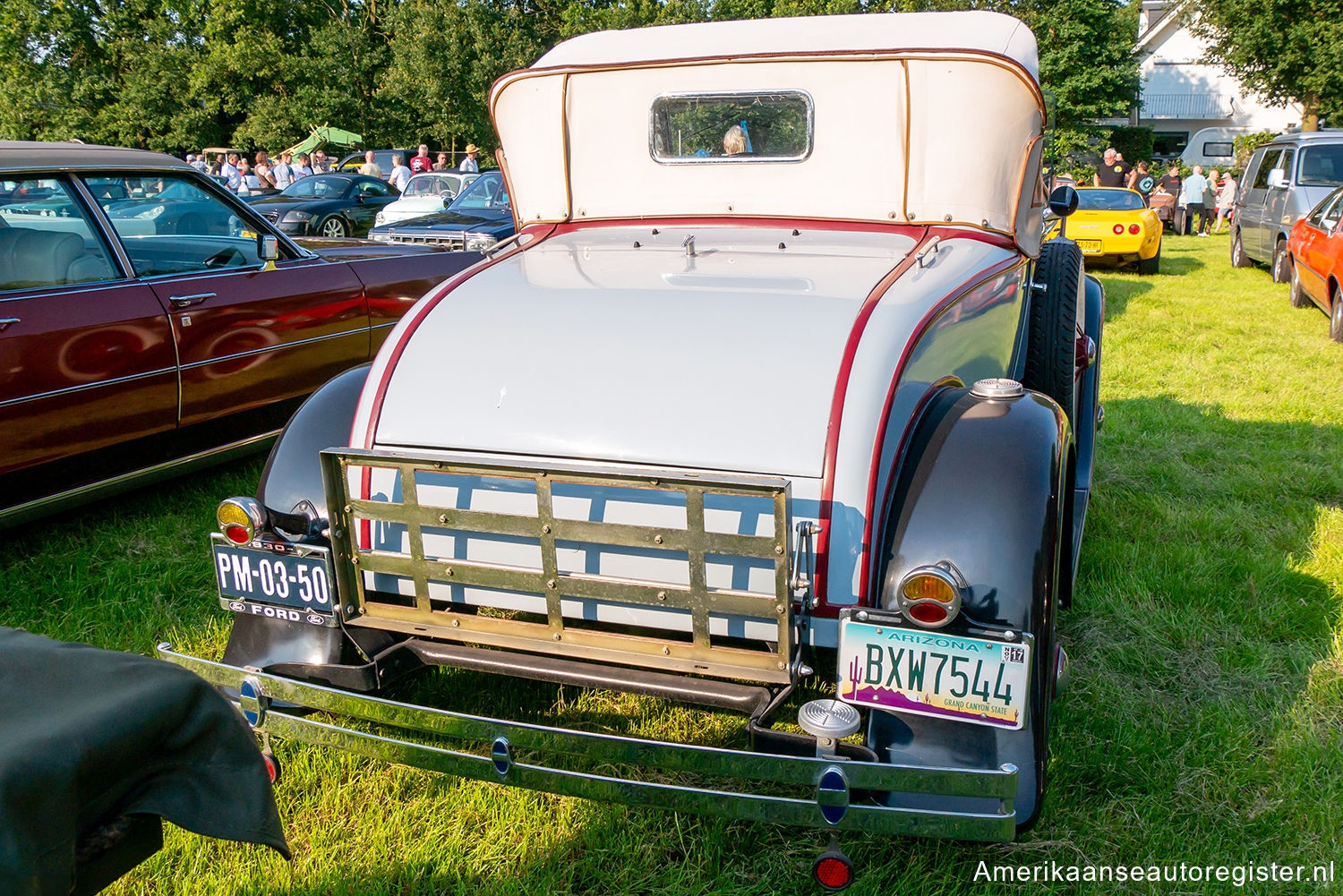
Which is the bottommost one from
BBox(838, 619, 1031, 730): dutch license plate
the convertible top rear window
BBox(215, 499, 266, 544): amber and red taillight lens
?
BBox(838, 619, 1031, 730): dutch license plate

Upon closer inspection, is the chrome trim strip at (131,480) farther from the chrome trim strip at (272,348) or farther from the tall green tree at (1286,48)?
the tall green tree at (1286,48)

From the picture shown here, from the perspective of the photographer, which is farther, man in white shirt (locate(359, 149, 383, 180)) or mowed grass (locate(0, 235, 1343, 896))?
man in white shirt (locate(359, 149, 383, 180))

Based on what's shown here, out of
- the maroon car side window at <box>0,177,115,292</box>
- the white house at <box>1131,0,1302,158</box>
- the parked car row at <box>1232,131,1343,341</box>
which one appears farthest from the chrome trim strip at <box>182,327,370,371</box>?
the white house at <box>1131,0,1302,158</box>

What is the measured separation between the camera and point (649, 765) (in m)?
2.27

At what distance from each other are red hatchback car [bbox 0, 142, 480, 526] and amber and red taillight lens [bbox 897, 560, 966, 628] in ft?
12.3

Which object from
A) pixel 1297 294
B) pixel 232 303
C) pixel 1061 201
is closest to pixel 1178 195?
pixel 1297 294

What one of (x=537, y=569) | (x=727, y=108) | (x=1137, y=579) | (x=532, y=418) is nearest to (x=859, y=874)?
(x=537, y=569)

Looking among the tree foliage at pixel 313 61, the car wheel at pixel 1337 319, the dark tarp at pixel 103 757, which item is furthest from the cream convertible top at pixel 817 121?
the tree foliage at pixel 313 61

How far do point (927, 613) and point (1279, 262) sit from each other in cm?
1293

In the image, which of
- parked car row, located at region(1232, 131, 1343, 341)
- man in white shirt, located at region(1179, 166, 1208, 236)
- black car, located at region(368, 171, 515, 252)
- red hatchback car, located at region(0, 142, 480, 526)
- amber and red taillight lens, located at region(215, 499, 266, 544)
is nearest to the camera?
amber and red taillight lens, located at region(215, 499, 266, 544)

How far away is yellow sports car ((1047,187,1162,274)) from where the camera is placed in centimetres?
1327

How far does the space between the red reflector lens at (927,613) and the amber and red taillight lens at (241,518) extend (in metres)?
1.79

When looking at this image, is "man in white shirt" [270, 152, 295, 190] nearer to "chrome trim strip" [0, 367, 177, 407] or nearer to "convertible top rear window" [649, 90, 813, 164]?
"chrome trim strip" [0, 367, 177, 407]

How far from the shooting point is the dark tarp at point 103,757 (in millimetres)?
1279
